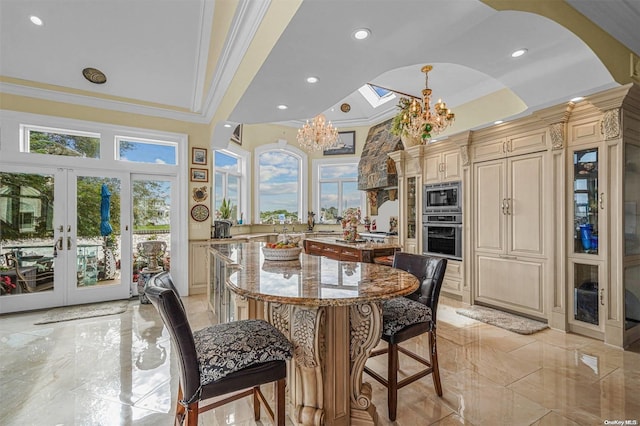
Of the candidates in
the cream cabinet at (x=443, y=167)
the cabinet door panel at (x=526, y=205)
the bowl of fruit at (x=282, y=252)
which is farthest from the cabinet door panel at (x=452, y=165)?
the bowl of fruit at (x=282, y=252)

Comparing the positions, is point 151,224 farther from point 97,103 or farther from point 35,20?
point 35,20

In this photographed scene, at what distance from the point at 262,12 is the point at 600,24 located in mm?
2761

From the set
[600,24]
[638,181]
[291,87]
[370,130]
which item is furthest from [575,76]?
[370,130]

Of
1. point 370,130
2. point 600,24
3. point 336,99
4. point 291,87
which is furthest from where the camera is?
point 370,130

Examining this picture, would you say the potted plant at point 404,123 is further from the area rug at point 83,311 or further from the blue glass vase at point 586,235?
the area rug at point 83,311

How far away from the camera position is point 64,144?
161 inches

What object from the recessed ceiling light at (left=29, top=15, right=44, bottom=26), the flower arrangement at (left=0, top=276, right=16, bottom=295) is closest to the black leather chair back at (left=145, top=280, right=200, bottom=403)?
the recessed ceiling light at (left=29, top=15, right=44, bottom=26)

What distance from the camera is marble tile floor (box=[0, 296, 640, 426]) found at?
187 cm

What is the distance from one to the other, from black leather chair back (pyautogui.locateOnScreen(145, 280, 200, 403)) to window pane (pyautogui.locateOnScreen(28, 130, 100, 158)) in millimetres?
4134

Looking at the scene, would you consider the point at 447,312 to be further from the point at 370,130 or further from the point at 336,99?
the point at 370,130

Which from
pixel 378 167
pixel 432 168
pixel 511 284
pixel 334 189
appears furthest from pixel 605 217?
pixel 334 189

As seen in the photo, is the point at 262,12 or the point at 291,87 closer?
the point at 262,12

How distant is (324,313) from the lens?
156 centimetres

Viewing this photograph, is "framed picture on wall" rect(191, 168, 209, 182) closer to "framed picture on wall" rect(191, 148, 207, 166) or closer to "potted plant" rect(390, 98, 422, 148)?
"framed picture on wall" rect(191, 148, 207, 166)
